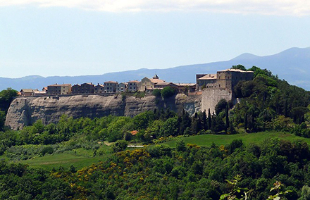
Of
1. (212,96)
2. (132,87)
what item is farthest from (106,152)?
(132,87)

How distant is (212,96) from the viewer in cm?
8281

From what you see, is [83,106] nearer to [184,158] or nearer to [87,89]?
[87,89]

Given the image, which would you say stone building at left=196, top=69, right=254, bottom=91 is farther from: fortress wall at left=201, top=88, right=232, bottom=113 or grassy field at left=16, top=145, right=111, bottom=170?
grassy field at left=16, top=145, right=111, bottom=170

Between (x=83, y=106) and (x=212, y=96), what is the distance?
2629cm

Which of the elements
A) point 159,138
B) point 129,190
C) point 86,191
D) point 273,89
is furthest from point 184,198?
point 273,89

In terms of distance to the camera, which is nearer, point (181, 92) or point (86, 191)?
point (86, 191)

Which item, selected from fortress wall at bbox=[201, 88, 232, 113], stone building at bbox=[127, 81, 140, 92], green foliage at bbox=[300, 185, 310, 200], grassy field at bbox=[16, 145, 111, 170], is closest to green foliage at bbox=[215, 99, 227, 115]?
fortress wall at bbox=[201, 88, 232, 113]

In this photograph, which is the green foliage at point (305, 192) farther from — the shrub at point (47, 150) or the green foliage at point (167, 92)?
the green foliage at point (167, 92)

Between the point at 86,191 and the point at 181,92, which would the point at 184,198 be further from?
the point at 181,92

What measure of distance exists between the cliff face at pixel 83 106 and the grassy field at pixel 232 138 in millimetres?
15362

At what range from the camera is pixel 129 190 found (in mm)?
57938

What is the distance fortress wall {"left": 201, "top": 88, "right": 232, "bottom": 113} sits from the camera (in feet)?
267

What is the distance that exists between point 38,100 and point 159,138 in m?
36.9

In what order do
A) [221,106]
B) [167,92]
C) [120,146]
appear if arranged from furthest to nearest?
[167,92] < [221,106] < [120,146]
